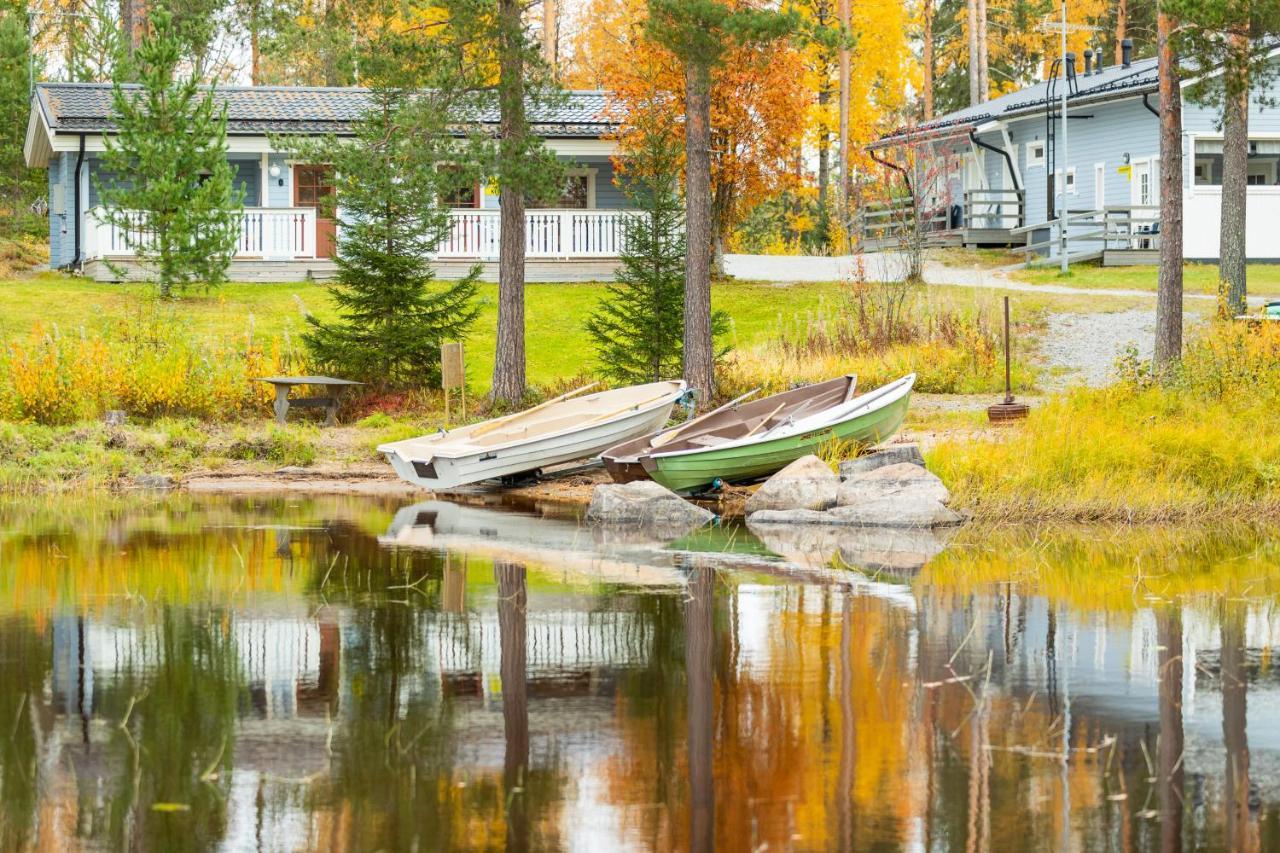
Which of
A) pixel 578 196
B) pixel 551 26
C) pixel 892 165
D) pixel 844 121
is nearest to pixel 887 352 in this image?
pixel 578 196

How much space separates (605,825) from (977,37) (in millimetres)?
51958

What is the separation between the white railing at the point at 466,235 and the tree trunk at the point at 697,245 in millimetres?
11628

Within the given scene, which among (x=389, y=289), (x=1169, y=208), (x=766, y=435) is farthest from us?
(x=389, y=289)

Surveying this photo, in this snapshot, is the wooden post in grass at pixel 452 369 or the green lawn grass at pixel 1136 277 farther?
the green lawn grass at pixel 1136 277

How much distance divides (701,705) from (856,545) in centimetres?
677

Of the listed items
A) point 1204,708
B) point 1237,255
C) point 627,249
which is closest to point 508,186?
point 627,249

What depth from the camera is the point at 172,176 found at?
99.3 feet

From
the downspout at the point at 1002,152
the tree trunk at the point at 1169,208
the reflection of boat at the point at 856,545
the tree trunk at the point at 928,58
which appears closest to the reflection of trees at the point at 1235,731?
the reflection of boat at the point at 856,545

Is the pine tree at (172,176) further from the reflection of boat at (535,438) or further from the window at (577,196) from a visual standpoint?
the reflection of boat at (535,438)

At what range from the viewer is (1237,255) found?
95.3 ft

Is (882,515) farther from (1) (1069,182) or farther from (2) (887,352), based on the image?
(1) (1069,182)

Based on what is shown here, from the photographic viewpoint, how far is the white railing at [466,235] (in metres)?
35.0

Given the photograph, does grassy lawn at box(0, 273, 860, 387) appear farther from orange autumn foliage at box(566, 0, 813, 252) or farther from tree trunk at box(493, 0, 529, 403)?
tree trunk at box(493, 0, 529, 403)

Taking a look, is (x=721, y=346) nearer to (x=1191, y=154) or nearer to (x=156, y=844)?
(x=1191, y=154)
